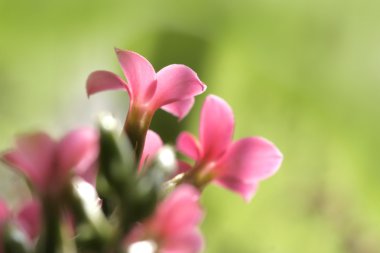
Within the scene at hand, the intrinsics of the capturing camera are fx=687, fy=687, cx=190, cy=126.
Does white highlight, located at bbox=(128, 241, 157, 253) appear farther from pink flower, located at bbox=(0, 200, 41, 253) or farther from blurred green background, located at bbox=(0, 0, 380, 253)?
blurred green background, located at bbox=(0, 0, 380, 253)

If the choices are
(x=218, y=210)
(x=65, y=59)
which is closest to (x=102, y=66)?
(x=65, y=59)

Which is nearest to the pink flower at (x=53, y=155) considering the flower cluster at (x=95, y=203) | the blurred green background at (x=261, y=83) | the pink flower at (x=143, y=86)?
the flower cluster at (x=95, y=203)

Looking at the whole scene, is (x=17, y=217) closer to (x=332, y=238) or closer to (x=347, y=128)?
(x=332, y=238)

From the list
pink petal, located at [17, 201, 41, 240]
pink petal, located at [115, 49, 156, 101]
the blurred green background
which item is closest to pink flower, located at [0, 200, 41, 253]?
pink petal, located at [17, 201, 41, 240]

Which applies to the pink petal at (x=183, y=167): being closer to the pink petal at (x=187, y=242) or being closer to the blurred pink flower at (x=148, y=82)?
the blurred pink flower at (x=148, y=82)

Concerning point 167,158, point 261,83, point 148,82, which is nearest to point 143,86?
point 148,82

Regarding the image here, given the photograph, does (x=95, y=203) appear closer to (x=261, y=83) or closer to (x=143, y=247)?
(x=143, y=247)

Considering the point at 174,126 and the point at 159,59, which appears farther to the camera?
the point at 159,59
